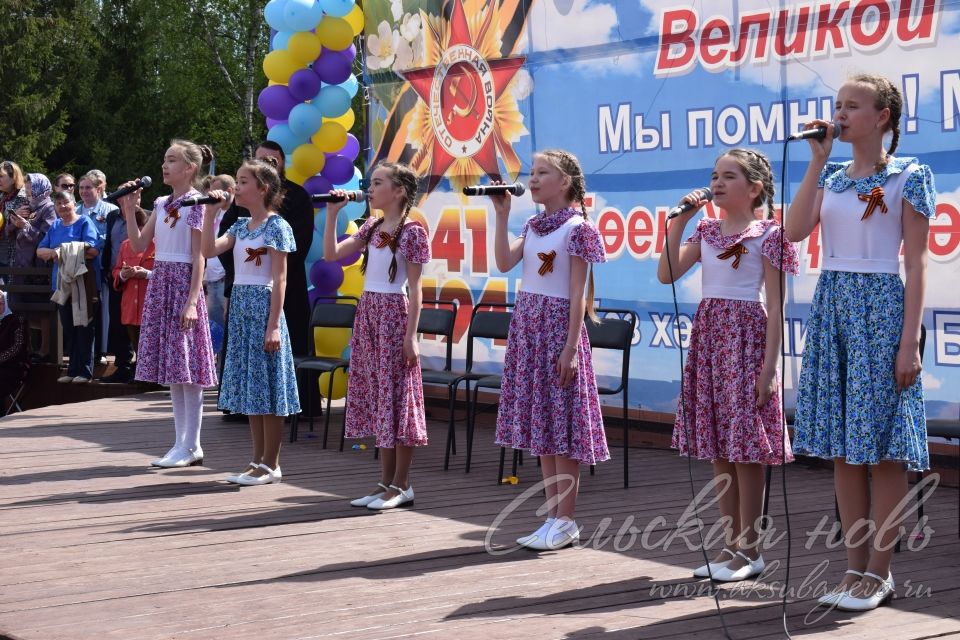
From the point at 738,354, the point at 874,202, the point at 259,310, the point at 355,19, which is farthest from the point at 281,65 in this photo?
the point at 874,202

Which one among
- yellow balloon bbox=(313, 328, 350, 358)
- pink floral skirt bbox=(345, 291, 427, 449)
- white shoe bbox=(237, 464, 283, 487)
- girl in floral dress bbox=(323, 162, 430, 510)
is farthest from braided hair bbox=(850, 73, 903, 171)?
yellow balloon bbox=(313, 328, 350, 358)

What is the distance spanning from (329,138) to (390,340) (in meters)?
3.39

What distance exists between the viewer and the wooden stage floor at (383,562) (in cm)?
409

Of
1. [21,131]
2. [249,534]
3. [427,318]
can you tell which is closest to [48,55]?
[21,131]

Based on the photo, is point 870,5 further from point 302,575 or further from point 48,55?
point 48,55

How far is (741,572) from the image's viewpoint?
181 inches

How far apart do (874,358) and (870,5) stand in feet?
9.67

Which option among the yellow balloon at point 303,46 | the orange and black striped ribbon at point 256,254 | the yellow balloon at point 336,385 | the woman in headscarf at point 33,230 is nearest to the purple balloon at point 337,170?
the yellow balloon at point 303,46

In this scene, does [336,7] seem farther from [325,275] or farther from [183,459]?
[183,459]

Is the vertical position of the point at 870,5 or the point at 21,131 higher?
the point at 21,131

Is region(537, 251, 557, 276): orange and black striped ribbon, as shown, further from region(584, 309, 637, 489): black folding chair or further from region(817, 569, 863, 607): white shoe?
region(817, 569, 863, 607): white shoe

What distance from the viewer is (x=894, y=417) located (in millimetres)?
4125

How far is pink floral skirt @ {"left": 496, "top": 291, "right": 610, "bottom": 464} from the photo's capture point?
5191 millimetres

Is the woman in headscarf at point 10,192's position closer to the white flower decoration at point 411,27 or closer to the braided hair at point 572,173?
the white flower decoration at point 411,27
